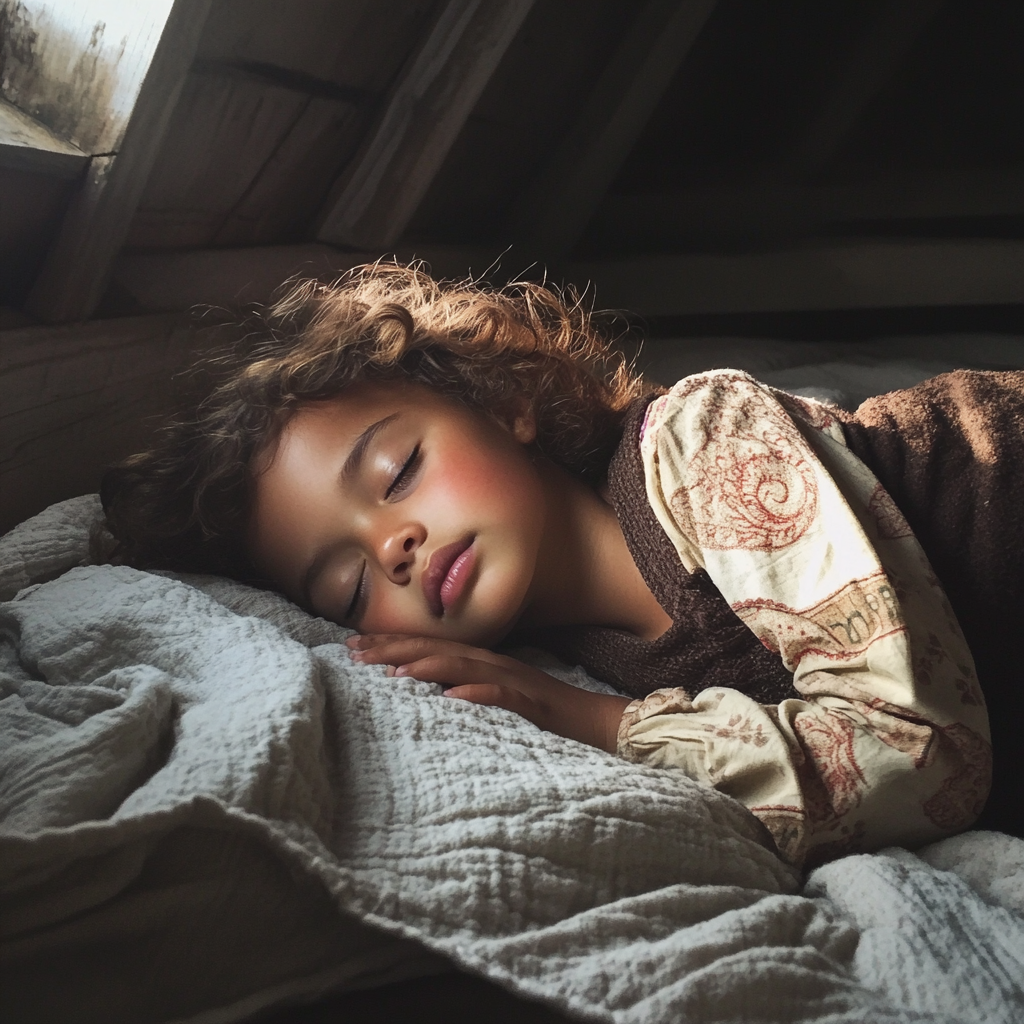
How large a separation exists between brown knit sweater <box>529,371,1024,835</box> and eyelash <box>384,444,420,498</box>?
0.71 feet

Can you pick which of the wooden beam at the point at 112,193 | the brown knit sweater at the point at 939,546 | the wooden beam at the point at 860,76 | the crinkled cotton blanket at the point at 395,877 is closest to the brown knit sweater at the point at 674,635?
the brown knit sweater at the point at 939,546

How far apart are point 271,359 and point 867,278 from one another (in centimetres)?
162

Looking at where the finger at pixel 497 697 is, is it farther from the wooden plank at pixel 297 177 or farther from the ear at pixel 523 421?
the wooden plank at pixel 297 177

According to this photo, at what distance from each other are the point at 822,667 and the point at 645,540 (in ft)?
0.76

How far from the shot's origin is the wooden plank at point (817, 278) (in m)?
2.25

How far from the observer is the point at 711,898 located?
648 mm

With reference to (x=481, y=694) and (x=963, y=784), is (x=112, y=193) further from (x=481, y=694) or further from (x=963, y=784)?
(x=963, y=784)

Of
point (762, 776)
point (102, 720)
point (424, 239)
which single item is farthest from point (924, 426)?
point (424, 239)

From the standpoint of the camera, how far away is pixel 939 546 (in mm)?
913

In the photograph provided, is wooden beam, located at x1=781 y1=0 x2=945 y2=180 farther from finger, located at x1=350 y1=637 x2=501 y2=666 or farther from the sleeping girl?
finger, located at x1=350 y1=637 x2=501 y2=666

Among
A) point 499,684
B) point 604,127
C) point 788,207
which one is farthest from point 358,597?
point 788,207

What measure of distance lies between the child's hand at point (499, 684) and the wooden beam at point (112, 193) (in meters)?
0.56

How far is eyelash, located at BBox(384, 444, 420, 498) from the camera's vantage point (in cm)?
100

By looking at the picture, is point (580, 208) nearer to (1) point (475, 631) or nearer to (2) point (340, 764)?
(1) point (475, 631)
